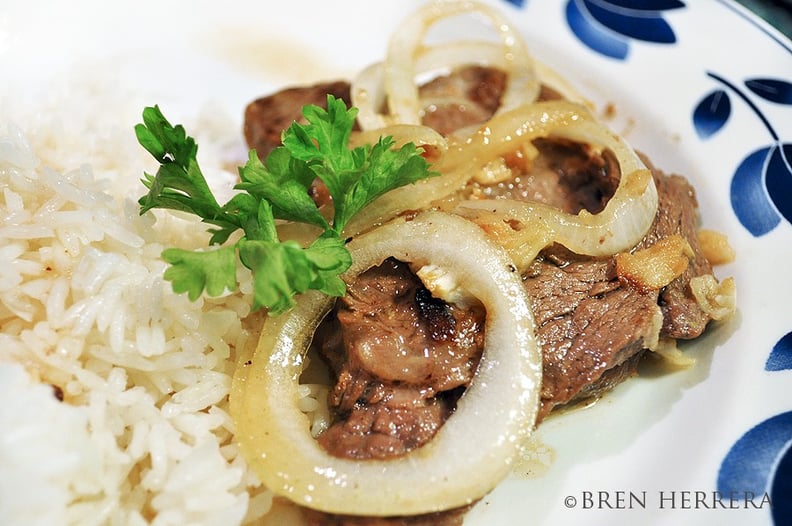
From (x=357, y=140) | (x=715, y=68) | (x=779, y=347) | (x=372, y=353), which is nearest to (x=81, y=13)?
(x=357, y=140)

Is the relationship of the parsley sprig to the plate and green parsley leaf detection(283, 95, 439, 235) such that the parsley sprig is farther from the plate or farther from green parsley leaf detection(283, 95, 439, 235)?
the plate

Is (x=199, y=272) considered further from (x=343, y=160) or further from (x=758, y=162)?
(x=758, y=162)

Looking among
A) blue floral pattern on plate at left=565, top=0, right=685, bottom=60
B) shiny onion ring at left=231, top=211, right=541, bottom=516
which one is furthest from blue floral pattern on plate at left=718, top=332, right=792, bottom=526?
blue floral pattern on plate at left=565, top=0, right=685, bottom=60

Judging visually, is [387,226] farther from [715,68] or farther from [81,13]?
[81,13]

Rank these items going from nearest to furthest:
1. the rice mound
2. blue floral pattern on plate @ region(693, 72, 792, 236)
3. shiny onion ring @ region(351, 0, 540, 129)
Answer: the rice mound, blue floral pattern on plate @ region(693, 72, 792, 236), shiny onion ring @ region(351, 0, 540, 129)

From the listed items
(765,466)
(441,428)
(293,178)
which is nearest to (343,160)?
(293,178)

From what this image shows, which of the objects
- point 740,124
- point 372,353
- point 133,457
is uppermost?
point 740,124
